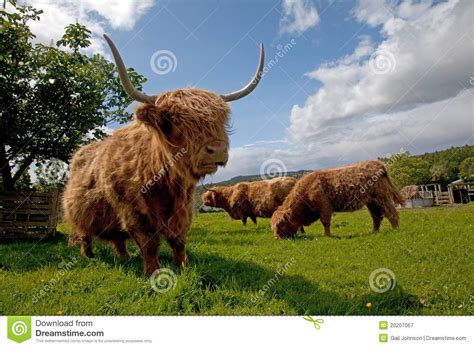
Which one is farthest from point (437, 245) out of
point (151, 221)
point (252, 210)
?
point (252, 210)

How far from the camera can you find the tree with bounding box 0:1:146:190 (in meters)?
5.04

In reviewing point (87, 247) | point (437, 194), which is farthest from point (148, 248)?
point (437, 194)

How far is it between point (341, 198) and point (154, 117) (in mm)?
6258

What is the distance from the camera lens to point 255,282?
329cm

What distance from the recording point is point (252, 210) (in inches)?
544

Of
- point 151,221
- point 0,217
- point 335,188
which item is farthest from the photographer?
point 335,188

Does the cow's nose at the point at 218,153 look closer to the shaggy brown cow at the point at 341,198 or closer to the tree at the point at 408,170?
the tree at the point at 408,170

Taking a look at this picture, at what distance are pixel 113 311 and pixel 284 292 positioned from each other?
1455 millimetres

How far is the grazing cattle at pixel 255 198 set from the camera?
13.3 metres

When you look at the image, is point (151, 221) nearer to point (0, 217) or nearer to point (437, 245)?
point (437, 245)

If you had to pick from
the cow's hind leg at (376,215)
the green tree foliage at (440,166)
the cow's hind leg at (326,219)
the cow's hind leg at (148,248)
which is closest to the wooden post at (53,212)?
the cow's hind leg at (148,248)

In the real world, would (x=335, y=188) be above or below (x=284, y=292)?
above

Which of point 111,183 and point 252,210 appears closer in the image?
point 111,183

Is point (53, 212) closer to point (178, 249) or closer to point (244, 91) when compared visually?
point (178, 249)
